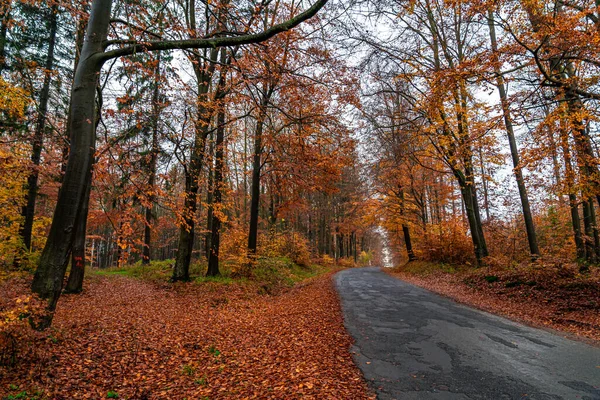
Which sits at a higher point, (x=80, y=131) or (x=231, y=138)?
(x=231, y=138)

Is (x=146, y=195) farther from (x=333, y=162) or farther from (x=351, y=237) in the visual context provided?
(x=351, y=237)

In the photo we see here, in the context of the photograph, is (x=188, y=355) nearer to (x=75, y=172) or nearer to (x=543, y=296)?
(x=75, y=172)

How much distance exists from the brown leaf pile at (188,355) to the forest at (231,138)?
72 mm

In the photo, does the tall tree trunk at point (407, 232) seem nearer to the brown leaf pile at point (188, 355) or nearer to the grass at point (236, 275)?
the grass at point (236, 275)

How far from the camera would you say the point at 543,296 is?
8.20m

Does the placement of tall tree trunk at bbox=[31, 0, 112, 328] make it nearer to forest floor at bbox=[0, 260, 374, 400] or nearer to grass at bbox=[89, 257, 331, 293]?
forest floor at bbox=[0, 260, 374, 400]

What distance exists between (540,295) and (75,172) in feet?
36.4

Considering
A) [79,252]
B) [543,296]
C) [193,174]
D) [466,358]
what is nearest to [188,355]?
[466,358]

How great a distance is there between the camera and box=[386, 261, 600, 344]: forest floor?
6.54m

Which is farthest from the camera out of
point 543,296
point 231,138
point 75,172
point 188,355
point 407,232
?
point 407,232

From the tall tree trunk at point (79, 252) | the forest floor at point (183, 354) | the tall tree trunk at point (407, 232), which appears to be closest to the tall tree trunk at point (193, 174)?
the tall tree trunk at point (79, 252)

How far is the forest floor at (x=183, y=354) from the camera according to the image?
3.71 m

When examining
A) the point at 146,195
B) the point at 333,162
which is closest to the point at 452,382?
the point at 146,195

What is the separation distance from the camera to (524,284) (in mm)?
9234
